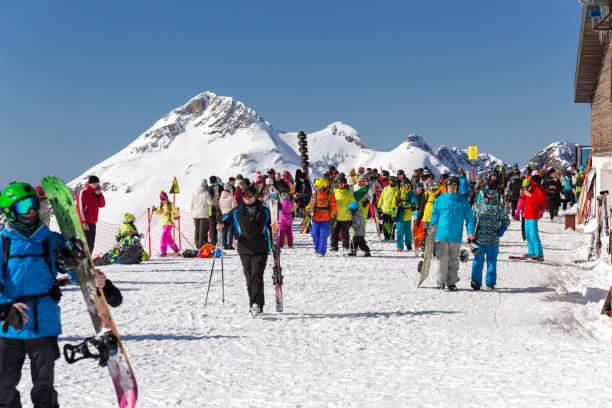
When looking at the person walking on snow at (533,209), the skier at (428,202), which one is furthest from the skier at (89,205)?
the person walking on snow at (533,209)

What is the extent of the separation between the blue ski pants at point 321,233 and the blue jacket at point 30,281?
8.88 metres

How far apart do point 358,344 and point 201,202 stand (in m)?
8.99

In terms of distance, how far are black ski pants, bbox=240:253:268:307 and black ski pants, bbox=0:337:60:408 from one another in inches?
141

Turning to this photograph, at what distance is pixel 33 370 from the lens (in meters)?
3.34

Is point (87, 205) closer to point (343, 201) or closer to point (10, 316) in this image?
point (343, 201)

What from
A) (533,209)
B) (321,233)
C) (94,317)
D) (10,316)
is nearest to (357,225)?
(321,233)

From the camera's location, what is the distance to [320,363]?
200 inches

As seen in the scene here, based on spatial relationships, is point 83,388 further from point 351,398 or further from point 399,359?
point 399,359

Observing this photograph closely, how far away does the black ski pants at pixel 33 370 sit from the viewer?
3.28 meters

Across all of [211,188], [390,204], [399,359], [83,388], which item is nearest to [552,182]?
[390,204]

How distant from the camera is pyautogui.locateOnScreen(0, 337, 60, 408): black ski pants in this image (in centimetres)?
328

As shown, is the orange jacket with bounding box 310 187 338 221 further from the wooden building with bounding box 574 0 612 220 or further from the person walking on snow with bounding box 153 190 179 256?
the wooden building with bounding box 574 0 612 220

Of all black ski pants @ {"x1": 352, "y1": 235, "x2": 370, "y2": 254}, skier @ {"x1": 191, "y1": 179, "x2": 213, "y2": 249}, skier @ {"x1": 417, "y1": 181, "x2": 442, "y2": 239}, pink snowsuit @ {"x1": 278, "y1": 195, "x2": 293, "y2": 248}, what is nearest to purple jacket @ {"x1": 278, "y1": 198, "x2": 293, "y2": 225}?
pink snowsuit @ {"x1": 278, "y1": 195, "x2": 293, "y2": 248}

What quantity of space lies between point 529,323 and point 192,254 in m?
8.84
